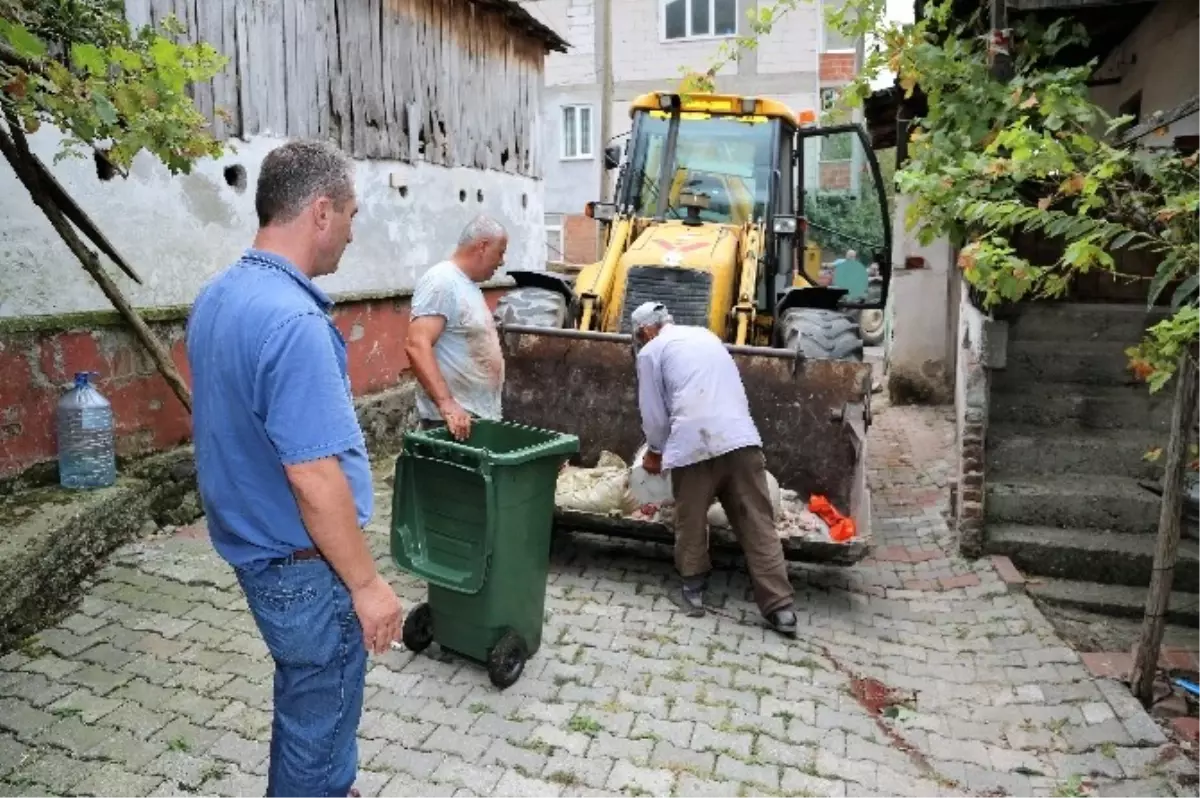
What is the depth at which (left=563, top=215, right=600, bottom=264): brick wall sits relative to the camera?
71.1 ft

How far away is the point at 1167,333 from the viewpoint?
3881 mm

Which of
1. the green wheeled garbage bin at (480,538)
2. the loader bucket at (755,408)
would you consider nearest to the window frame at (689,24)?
the loader bucket at (755,408)

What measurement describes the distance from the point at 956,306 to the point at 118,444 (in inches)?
341

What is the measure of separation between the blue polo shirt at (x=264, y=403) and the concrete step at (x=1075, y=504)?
4.80 m

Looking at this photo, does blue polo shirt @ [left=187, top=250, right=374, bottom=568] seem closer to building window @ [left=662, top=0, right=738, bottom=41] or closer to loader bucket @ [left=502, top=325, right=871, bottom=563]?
loader bucket @ [left=502, top=325, right=871, bottom=563]

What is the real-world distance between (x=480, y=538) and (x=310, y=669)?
1.57 metres

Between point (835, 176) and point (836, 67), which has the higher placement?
point (836, 67)

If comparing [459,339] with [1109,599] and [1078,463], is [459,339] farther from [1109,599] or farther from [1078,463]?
[1078,463]

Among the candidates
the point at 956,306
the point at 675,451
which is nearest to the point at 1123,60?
the point at 956,306

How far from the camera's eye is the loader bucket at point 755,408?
536 cm

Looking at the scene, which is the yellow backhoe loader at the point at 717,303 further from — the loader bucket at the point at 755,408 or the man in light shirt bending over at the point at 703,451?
the man in light shirt bending over at the point at 703,451

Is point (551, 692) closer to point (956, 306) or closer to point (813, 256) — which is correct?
point (813, 256)

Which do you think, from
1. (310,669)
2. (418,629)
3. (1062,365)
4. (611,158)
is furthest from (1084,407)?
(310,669)

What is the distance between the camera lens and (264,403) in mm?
2221
